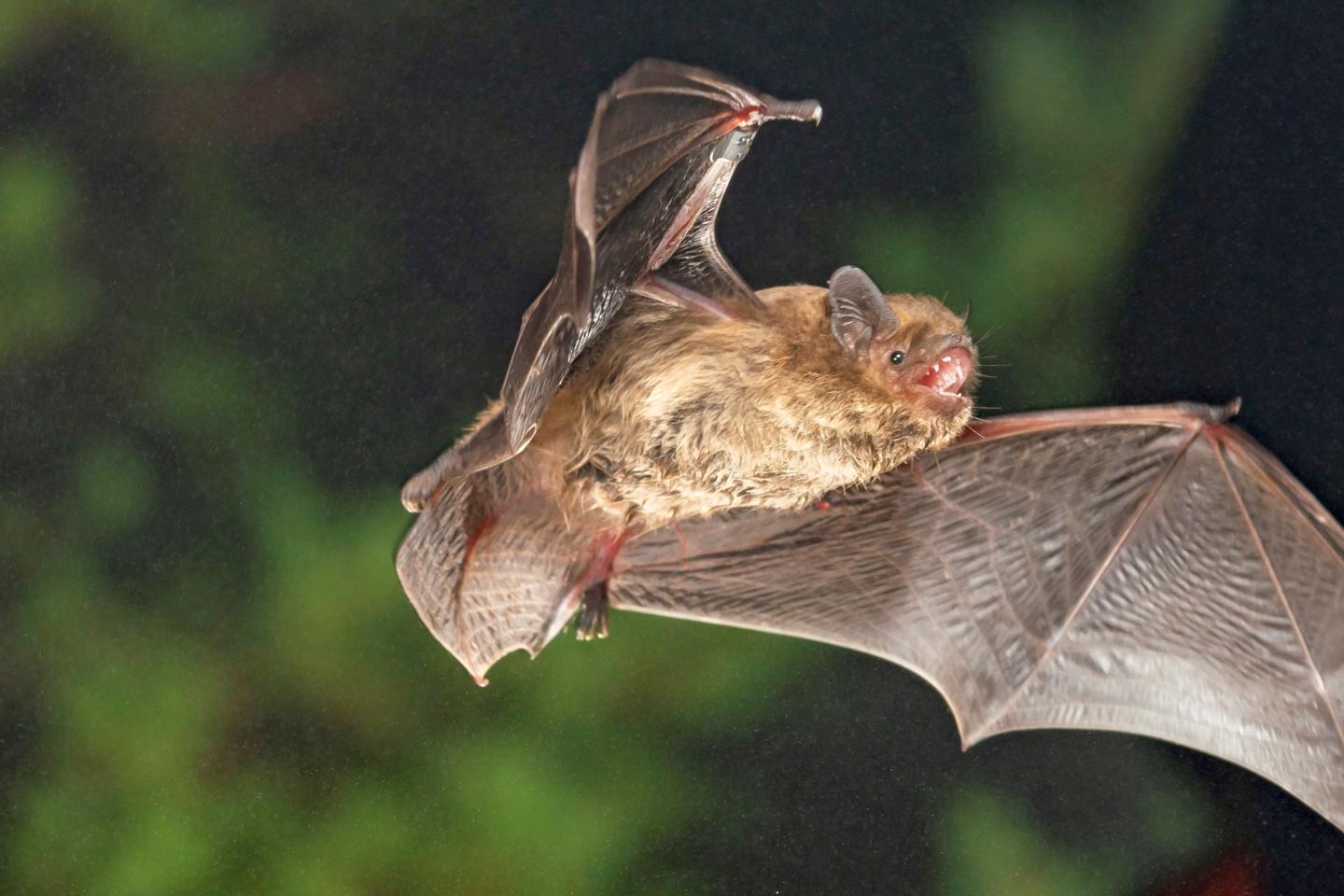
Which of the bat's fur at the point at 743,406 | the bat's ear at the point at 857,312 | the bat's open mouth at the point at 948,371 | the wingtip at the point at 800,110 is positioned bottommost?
the bat's fur at the point at 743,406

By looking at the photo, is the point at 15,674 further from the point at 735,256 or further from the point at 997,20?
the point at 997,20

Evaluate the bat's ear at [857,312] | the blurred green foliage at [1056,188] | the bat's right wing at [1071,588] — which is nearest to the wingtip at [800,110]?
the bat's ear at [857,312]

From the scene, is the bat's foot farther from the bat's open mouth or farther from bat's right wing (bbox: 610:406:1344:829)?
the bat's open mouth

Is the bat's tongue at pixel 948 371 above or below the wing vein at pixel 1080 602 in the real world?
above

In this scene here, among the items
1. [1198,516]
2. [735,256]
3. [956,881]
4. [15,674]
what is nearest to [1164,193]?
[1198,516]

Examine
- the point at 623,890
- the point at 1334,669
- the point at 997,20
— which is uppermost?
the point at 997,20

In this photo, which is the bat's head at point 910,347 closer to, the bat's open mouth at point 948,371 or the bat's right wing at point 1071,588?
the bat's open mouth at point 948,371

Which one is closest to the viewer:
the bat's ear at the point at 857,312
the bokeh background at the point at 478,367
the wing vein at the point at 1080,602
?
the bat's ear at the point at 857,312
